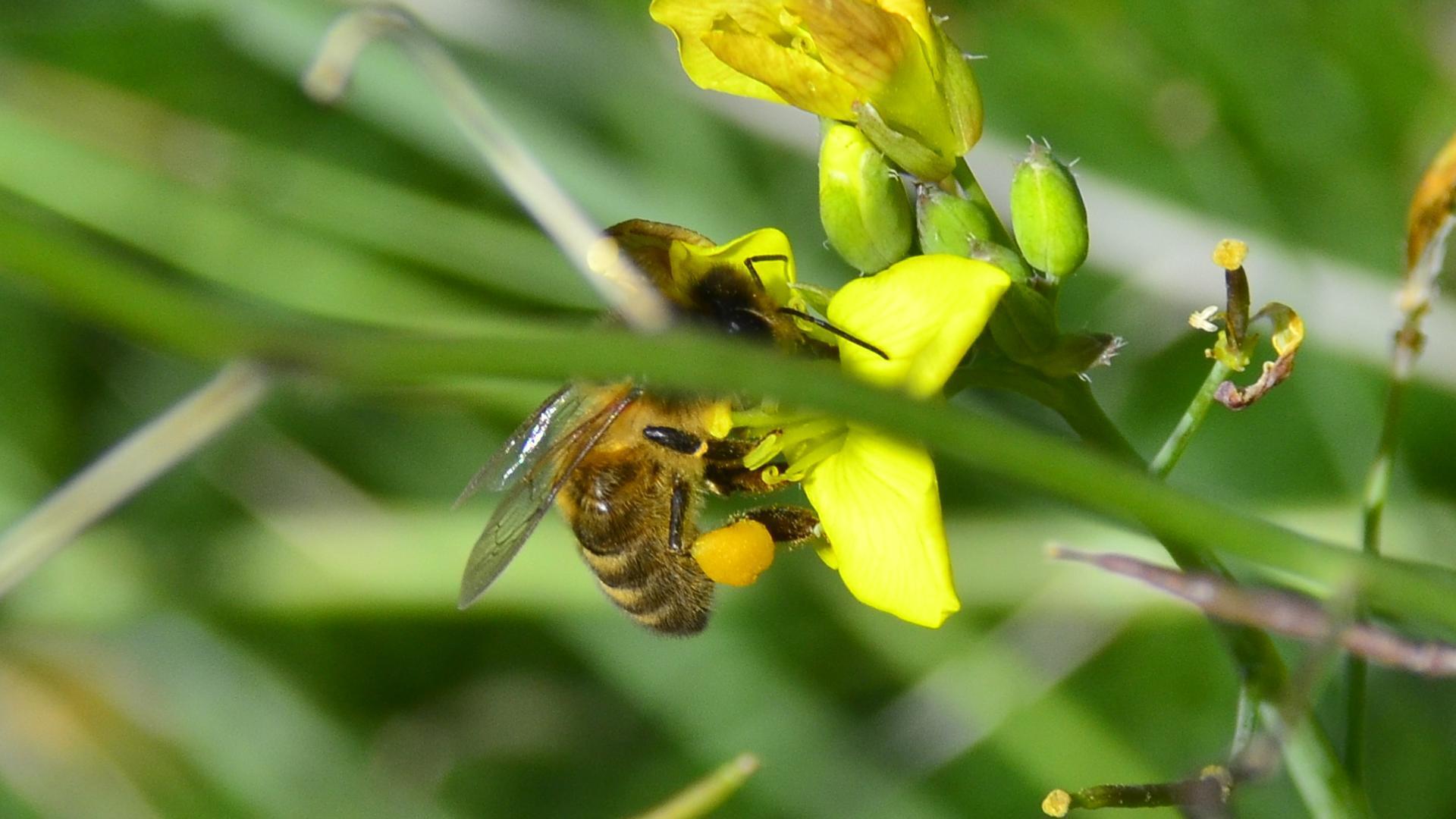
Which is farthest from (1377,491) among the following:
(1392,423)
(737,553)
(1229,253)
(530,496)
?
(530,496)

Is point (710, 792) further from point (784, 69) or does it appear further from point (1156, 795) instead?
point (784, 69)

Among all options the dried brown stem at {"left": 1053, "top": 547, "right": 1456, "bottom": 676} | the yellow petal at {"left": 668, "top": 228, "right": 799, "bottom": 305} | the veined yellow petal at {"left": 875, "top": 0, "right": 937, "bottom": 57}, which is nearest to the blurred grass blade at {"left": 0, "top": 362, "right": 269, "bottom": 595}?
the dried brown stem at {"left": 1053, "top": 547, "right": 1456, "bottom": 676}

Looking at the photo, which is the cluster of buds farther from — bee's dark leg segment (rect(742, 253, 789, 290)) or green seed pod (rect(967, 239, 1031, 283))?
bee's dark leg segment (rect(742, 253, 789, 290))

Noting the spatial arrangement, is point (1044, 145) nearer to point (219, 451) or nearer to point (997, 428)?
point (997, 428)

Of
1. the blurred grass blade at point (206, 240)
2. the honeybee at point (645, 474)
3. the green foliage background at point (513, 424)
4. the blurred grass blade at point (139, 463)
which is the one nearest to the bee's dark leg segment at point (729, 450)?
the honeybee at point (645, 474)

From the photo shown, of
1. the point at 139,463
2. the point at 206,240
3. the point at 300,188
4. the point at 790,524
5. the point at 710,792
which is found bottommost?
the point at 206,240

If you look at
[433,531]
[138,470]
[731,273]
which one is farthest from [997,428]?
[433,531]

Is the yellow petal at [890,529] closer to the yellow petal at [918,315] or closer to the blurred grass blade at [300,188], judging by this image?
the yellow petal at [918,315]
